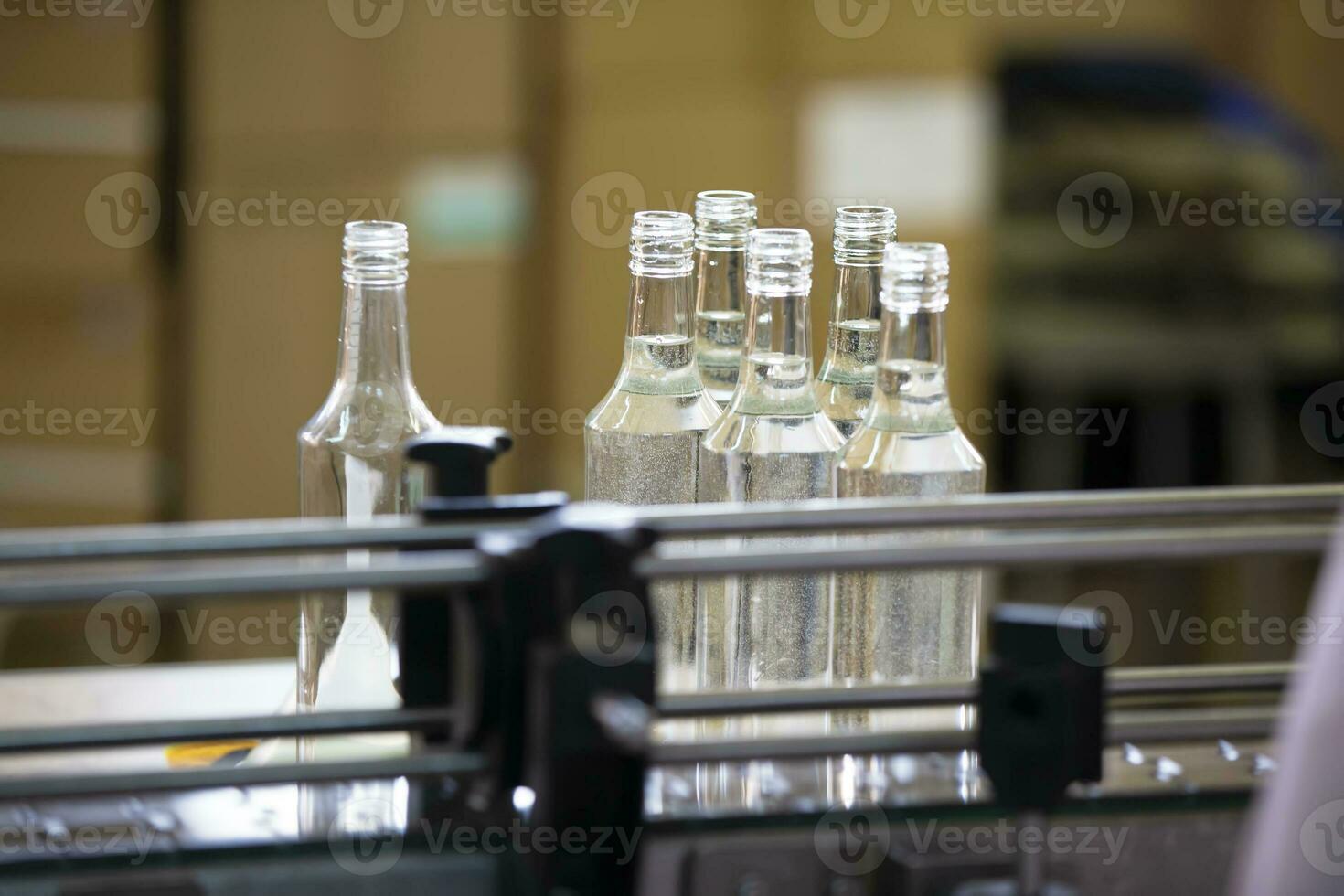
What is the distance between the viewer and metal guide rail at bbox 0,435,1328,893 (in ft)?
1.15

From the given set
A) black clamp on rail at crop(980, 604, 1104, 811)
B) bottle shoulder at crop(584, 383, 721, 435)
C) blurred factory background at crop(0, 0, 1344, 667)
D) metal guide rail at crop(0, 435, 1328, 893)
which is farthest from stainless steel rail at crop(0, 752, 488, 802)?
blurred factory background at crop(0, 0, 1344, 667)

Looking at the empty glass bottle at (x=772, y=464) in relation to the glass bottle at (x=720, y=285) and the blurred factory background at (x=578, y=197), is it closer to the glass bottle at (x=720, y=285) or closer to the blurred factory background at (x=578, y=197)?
the glass bottle at (x=720, y=285)

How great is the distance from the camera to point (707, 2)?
2.30m

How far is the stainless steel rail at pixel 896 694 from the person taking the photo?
38 centimetres

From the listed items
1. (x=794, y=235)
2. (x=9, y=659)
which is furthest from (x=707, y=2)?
(x=794, y=235)

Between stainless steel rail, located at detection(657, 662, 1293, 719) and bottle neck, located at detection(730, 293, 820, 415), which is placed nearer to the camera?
Answer: stainless steel rail, located at detection(657, 662, 1293, 719)

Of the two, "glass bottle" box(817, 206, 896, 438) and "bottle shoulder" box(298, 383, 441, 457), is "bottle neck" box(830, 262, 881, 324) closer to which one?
"glass bottle" box(817, 206, 896, 438)

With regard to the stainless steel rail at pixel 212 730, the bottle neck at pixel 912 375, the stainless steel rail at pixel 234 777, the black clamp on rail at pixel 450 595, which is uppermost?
the bottle neck at pixel 912 375

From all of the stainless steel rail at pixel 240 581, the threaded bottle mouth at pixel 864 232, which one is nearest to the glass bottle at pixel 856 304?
the threaded bottle mouth at pixel 864 232

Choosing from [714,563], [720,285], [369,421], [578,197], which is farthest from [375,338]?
[578,197]

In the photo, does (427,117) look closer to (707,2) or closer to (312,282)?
(312,282)

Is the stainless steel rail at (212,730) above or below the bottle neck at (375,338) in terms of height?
below

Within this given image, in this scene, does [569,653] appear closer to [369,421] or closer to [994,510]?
[994,510]

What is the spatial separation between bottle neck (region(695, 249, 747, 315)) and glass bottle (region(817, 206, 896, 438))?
0.16 ft
